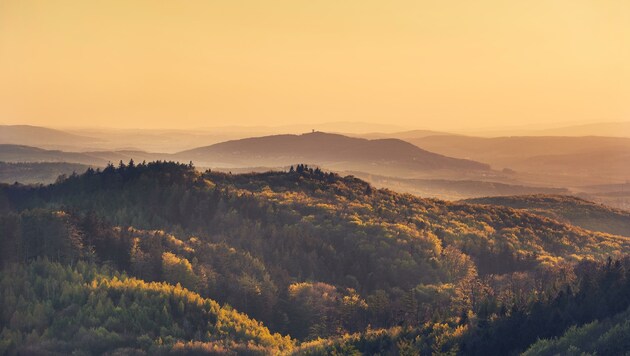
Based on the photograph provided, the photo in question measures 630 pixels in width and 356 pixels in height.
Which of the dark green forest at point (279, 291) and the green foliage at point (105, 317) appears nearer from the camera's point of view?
the dark green forest at point (279, 291)

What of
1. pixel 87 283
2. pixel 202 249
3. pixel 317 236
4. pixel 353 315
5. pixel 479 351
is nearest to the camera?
pixel 479 351

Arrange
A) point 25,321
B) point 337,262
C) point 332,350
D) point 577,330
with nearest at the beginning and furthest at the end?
point 577,330
point 332,350
point 25,321
point 337,262

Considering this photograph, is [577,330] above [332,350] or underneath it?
above

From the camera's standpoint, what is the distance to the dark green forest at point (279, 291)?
91.6 metres

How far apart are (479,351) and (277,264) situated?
8572 cm

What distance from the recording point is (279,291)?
14538 centimetres

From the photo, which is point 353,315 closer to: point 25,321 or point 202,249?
point 202,249

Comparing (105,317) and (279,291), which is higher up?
(105,317)

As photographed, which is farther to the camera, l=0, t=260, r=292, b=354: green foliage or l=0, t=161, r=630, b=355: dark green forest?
l=0, t=260, r=292, b=354: green foliage

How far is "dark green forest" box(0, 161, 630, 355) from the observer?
300 feet

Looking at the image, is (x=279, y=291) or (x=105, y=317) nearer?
(x=105, y=317)

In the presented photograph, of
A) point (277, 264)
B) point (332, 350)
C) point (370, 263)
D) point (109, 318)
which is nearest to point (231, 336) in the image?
point (109, 318)

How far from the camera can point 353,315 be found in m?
131

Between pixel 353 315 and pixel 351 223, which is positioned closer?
pixel 353 315
